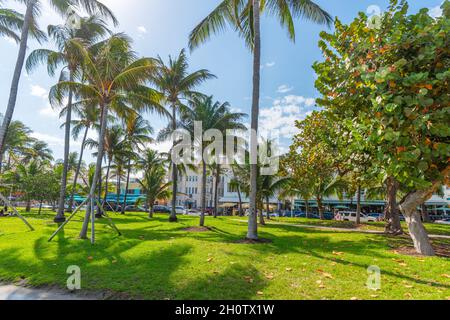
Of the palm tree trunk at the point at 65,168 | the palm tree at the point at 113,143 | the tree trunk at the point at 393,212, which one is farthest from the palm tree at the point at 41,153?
the tree trunk at the point at 393,212

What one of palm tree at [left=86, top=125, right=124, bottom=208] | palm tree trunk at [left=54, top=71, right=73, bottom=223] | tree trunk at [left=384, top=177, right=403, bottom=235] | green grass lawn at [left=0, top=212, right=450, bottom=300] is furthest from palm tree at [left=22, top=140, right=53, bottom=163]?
tree trunk at [left=384, top=177, right=403, bottom=235]

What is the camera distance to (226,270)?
6.00 m

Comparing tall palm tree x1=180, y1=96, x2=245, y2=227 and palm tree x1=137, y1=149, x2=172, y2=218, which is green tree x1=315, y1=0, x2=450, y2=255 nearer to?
tall palm tree x1=180, y1=96, x2=245, y2=227

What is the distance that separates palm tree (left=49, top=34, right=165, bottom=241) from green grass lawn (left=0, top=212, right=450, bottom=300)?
3542 millimetres

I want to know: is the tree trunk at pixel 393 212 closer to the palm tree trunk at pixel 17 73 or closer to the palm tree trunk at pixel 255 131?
the palm tree trunk at pixel 255 131

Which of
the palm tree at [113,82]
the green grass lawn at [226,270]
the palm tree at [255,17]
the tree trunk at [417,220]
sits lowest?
the green grass lawn at [226,270]

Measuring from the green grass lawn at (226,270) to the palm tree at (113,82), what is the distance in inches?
139

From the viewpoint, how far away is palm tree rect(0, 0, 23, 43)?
1255cm

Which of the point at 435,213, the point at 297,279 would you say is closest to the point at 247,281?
the point at 297,279

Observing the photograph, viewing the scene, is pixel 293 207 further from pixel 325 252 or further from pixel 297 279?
pixel 297 279

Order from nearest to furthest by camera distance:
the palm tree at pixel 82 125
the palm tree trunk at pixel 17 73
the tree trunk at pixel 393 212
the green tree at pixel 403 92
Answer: the green tree at pixel 403 92
the palm tree trunk at pixel 17 73
the tree trunk at pixel 393 212
the palm tree at pixel 82 125

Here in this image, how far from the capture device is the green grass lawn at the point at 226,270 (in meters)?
4.76

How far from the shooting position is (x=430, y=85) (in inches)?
217

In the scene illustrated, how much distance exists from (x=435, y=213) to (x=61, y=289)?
5063cm
